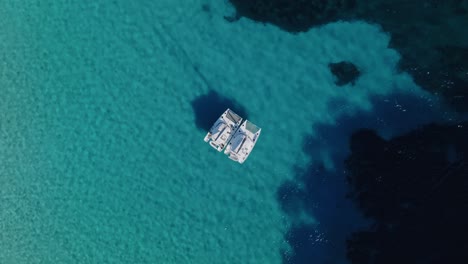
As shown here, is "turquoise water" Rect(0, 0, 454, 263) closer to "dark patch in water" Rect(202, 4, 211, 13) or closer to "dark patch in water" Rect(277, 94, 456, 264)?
"dark patch in water" Rect(202, 4, 211, 13)

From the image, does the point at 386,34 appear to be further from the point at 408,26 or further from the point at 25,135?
the point at 25,135

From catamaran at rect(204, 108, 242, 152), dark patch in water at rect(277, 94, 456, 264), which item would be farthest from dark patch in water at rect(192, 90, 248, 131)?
dark patch in water at rect(277, 94, 456, 264)

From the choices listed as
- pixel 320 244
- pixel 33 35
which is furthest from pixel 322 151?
pixel 33 35

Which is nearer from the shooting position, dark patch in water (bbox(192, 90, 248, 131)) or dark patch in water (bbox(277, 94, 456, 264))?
dark patch in water (bbox(277, 94, 456, 264))

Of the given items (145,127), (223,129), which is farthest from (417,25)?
(145,127)

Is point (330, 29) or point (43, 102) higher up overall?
point (330, 29)

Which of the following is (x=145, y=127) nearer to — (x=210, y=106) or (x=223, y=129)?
(x=210, y=106)

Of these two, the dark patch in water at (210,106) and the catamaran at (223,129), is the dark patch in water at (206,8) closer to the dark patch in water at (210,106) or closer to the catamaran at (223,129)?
the dark patch in water at (210,106)
